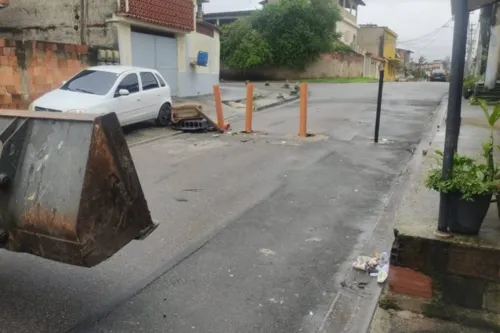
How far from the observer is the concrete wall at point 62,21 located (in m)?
17.8

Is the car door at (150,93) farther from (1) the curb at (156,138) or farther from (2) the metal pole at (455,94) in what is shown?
(2) the metal pole at (455,94)

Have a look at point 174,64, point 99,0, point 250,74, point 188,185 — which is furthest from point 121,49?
point 250,74

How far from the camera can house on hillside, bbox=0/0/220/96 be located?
1764cm

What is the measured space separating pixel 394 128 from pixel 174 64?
37.0ft

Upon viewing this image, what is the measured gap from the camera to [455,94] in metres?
3.40

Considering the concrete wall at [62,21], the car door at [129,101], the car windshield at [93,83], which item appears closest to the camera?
the car windshield at [93,83]

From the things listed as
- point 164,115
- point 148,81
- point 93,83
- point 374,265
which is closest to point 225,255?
point 374,265

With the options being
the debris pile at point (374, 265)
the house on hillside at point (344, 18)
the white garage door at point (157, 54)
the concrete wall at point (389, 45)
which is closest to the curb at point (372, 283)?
the debris pile at point (374, 265)

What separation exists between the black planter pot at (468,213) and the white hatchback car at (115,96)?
8692mm

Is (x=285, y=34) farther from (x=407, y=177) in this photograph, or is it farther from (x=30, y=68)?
(x=407, y=177)

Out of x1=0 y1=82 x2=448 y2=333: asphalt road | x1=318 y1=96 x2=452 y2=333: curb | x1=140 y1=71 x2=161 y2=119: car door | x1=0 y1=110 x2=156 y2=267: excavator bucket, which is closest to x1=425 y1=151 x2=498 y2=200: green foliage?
x1=318 y1=96 x2=452 y2=333: curb

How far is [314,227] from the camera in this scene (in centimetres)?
555

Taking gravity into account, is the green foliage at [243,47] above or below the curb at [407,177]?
above

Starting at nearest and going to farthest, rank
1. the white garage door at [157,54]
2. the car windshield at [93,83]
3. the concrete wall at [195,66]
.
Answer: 1. the car windshield at [93,83]
2. the white garage door at [157,54]
3. the concrete wall at [195,66]
